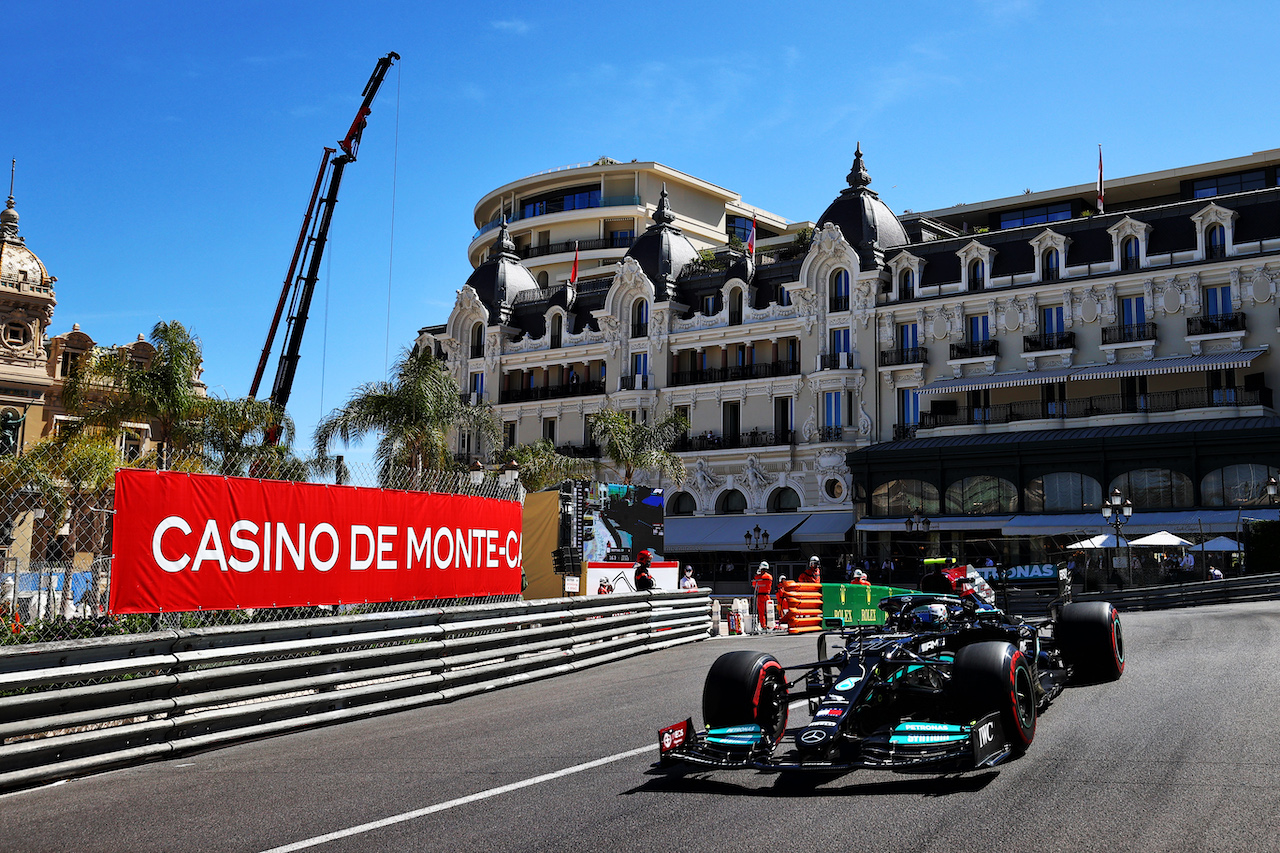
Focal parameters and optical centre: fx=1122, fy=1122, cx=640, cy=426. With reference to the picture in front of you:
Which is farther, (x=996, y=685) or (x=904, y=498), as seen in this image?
(x=904, y=498)

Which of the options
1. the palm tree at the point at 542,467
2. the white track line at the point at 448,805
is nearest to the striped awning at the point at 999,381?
the palm tree at the point at 542,467

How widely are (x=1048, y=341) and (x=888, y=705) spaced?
4055 centimetres

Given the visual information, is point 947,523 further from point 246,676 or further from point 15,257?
point 15,257

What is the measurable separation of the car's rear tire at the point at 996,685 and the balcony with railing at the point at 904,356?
41.5 m

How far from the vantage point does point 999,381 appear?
150 feet

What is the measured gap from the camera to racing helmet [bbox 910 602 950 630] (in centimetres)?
953

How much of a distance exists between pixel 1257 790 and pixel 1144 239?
42.0 metres

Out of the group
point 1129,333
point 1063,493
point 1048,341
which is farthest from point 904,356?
point 1063,493

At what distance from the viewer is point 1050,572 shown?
105ft

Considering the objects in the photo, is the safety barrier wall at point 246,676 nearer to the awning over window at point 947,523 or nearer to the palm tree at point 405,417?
the palm tree at point 405,417

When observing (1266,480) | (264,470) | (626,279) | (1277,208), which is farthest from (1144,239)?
(264,470)

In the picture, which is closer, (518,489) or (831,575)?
(518,489)

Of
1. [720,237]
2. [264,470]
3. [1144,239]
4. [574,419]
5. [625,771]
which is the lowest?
[625,771]

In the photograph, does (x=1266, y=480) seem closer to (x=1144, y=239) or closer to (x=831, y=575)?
(x=1144, y=239)
